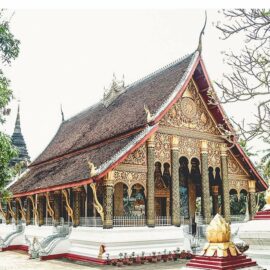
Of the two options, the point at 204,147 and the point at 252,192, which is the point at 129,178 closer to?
the point at 204,147

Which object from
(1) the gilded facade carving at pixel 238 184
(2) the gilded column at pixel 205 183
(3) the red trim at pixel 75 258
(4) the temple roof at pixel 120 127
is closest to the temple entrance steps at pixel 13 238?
(4) the temple roof at pixel 120 127

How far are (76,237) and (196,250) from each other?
4233 millimetres

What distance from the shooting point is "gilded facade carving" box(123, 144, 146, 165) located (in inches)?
503

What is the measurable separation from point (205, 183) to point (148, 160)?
291 centimetres


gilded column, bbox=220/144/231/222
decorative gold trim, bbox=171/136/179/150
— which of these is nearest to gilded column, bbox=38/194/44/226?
decorative gold trim, bbox=171/136/179/150

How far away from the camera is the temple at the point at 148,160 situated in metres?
12.7

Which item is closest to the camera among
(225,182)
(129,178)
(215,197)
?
(129,178)

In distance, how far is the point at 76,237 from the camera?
1352cm

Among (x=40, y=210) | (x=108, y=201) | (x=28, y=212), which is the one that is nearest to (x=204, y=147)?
(x=108, y=201)

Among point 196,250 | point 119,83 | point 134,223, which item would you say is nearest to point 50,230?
point 134,223

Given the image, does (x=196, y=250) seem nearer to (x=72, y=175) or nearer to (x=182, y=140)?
(x=182, y=140)

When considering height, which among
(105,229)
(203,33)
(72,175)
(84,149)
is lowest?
(105,229)

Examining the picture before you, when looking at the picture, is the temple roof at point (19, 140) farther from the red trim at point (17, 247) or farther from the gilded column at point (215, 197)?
the gilded column at point (215, 197)

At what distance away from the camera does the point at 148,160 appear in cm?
1320
